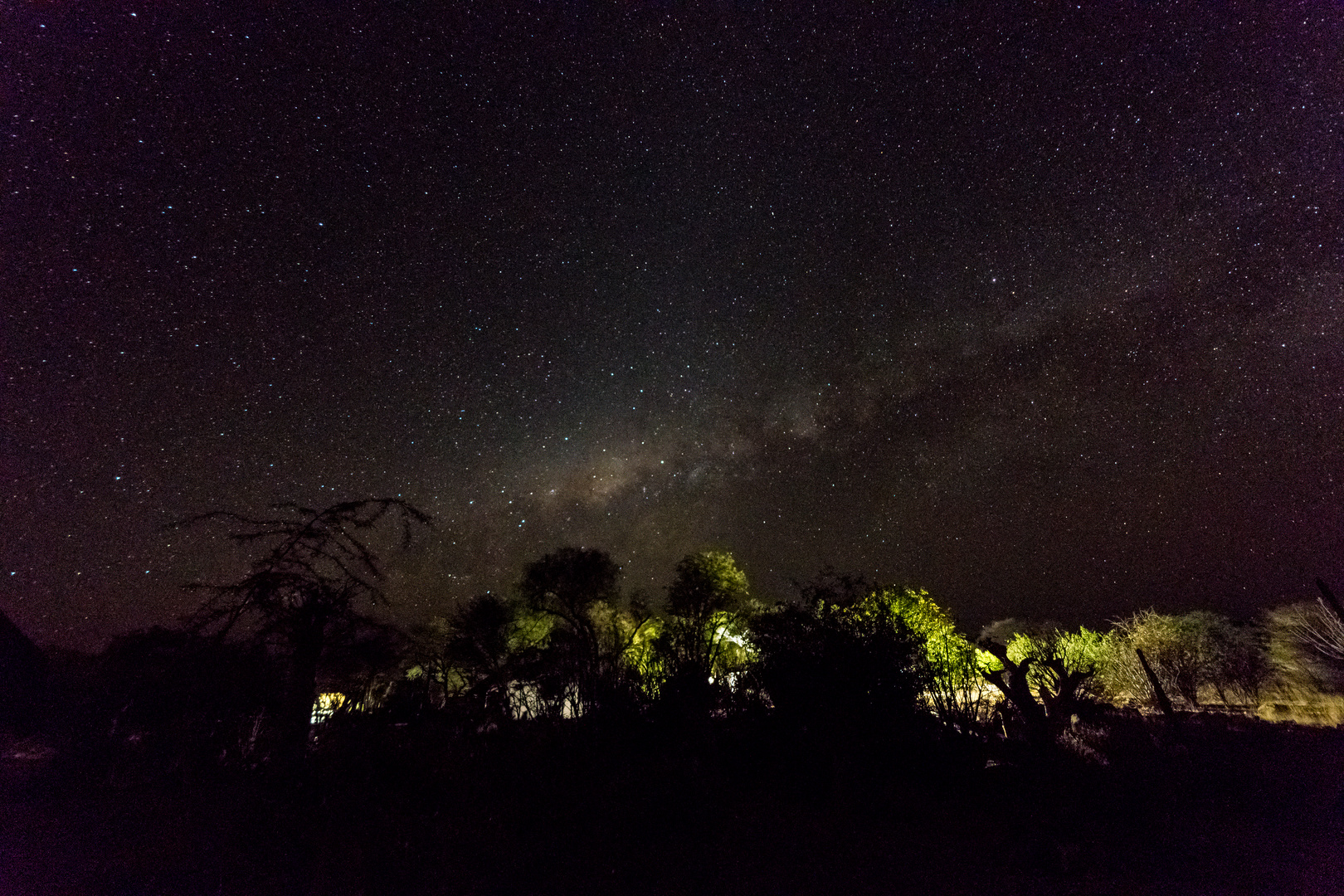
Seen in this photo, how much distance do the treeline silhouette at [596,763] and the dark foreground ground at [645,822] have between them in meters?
0.05

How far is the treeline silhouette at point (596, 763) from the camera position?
25.2ft

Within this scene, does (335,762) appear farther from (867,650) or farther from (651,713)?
(867,650)

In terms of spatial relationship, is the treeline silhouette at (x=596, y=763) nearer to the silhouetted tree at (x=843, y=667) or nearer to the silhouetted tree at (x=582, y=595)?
the silhouetted tree at (x=843, y=667)

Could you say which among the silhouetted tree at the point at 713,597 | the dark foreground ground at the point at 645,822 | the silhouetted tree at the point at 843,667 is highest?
the silhouetted tree at the point at 713,597

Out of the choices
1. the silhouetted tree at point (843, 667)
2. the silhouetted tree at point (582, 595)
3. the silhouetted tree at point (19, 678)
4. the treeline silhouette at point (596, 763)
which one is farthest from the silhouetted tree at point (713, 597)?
the silhouetted tree at point (19, 678)

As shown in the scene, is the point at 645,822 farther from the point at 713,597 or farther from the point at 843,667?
the point at 713,597

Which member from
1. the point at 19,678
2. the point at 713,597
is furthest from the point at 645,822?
the point at 713,597

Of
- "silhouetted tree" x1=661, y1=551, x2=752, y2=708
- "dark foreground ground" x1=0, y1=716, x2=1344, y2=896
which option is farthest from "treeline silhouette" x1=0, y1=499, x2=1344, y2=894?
"silhouetted tree" x1=661, y1=551, x2=752, y2=708

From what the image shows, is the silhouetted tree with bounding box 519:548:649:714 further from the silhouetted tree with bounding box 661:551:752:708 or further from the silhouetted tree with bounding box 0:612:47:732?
the silhouetted tree with bounding box 0:612:47:732

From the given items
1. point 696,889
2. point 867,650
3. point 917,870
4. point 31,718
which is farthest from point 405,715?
point 867,650

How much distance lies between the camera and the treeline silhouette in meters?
7.68

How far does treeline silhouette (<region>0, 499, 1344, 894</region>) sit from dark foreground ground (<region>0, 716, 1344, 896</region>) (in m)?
0.05

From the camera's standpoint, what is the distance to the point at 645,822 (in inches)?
358

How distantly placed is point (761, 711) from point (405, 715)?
25.2 feet
